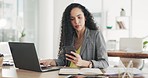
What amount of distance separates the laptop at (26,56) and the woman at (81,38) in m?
0.25

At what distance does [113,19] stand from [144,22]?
2.62 ft

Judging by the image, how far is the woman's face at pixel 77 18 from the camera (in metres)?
1.98

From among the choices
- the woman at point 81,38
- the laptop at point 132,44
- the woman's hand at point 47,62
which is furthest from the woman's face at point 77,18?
the laptop at point 132,44

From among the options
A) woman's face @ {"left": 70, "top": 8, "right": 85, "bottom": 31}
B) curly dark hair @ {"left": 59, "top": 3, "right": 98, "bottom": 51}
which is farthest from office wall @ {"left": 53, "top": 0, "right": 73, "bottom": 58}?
woman's face @ {"left": 70, "top": 8, "right": 85, "bottom": 31}

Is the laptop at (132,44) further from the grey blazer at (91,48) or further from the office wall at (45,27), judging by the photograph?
→ the office wall at (45,27)

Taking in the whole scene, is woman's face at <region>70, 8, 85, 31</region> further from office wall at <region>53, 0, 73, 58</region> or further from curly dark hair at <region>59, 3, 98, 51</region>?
office wall at <region>53, 0, 73, 58</region>

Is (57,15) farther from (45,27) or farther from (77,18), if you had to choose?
(77,18)

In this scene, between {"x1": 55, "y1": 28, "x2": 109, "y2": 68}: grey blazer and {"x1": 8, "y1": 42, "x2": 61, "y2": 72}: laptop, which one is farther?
{"x1": 55, "y1": 28, "x2": 109, "y2": 68}: grey blazer

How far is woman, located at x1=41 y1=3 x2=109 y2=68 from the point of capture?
194 centimetres

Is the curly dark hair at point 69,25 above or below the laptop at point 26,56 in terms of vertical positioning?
above

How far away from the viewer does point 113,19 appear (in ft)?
20.3

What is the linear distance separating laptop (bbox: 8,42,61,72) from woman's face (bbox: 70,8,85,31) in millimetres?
532

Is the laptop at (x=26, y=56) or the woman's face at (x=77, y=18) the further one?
the woman's face at (x=77, y=18)

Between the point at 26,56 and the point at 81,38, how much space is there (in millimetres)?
654
